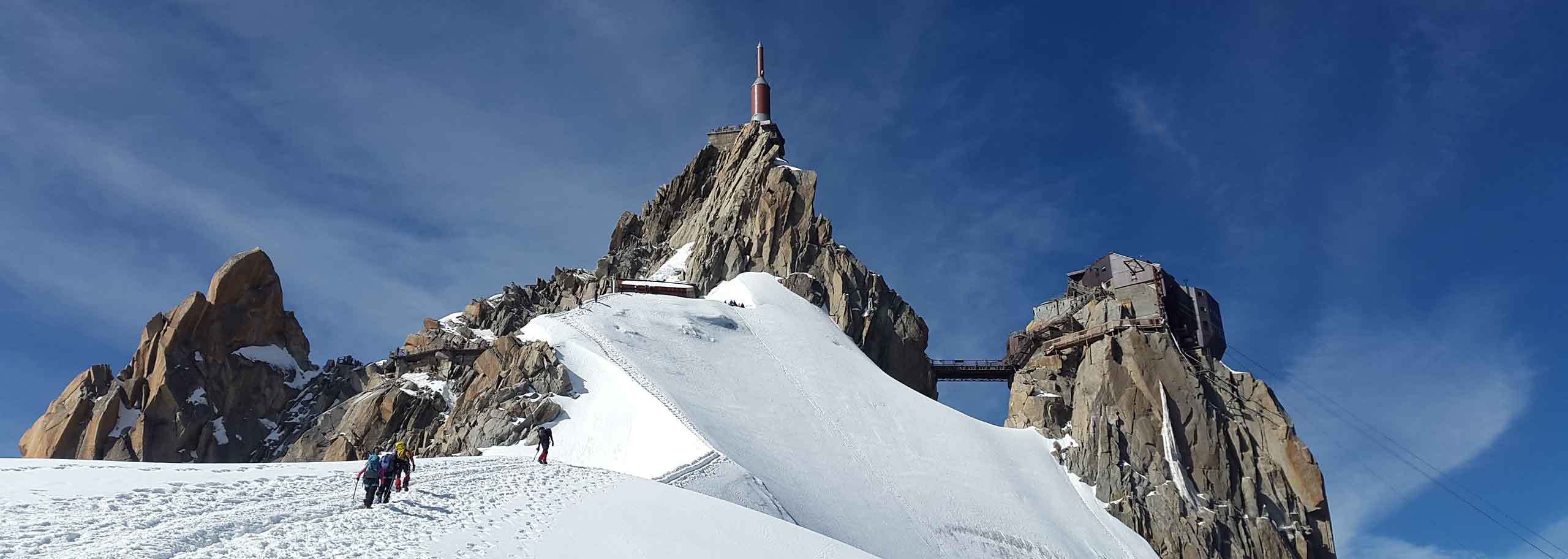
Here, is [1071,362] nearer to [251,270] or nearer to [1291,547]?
[1291,547]

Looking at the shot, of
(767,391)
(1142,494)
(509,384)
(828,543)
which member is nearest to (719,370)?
(767,391)

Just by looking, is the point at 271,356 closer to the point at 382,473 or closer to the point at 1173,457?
the point at 382,473

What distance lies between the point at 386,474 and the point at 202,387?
54.5m

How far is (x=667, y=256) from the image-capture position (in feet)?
336

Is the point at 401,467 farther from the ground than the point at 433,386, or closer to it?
closer to it

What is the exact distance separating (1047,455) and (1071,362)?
1334 centimetres

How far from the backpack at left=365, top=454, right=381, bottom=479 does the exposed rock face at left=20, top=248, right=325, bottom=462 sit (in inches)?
1900

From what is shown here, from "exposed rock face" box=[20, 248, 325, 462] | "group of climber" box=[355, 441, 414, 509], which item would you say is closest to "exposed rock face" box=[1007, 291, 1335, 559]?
"group of climber" box=[355, 441, 414, 509]

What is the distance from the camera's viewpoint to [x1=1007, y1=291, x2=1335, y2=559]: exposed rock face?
65.5 meters

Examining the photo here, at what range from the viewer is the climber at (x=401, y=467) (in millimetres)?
25938

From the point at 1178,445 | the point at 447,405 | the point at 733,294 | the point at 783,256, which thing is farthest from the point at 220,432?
the point at 1178,445

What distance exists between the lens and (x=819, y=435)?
54.3 meters

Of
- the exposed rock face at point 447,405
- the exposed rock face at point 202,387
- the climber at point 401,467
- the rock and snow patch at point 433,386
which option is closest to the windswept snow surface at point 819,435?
the exposed rock face at point 447,405

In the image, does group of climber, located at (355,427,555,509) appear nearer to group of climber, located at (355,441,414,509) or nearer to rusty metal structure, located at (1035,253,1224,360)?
group of climber, located at (355,441,414,509)
